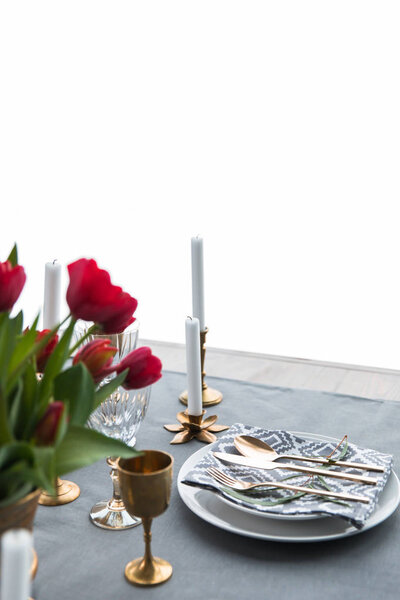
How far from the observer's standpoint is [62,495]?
2.56ft

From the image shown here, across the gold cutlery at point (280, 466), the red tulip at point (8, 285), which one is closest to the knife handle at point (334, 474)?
the gold cutlery at point (280, 466)

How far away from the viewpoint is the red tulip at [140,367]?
0.62m

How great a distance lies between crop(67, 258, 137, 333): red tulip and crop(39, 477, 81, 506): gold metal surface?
0.96ft

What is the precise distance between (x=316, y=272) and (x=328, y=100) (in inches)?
37.0

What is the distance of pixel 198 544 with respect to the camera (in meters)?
0.69

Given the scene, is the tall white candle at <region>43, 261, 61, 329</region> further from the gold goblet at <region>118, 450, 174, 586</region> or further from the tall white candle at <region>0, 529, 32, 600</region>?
the tall white candle at <region>0, 529, 32, 600</region>

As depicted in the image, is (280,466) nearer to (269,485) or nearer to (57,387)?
(269,485)

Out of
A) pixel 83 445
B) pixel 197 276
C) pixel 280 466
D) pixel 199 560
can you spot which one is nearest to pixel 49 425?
pixel 83 445

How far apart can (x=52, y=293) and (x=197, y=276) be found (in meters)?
0.23

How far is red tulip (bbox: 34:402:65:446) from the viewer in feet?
1.57

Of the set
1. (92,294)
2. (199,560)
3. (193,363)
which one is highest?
(92,294)

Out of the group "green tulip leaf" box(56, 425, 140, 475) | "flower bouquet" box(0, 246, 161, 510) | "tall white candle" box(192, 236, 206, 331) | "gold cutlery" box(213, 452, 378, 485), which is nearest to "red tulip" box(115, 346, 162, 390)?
"flower bouquet" box(0, 246, 161, 510)

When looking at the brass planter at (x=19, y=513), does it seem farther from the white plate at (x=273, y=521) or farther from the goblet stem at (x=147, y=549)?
the white plate at (x=273, y=521)

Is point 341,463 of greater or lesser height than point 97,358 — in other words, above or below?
below
